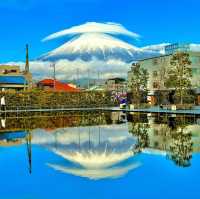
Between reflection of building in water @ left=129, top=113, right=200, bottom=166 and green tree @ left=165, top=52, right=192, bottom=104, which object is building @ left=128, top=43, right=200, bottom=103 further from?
reflection of building in water @ left=129, top=113, right=200, bottom=166

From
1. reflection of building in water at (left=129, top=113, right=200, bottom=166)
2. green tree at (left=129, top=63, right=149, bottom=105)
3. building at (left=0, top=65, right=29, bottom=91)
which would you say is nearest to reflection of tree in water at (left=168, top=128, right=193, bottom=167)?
reflection of building in water at (left=129, top=113, right=200, bottom=166)

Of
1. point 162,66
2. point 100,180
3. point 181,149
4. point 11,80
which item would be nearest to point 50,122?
point 181,149

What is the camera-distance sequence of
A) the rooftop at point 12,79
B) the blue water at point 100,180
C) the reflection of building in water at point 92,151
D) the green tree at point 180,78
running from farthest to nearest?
the rooftop at point 12,79 → the green tree at point 180,78 → the reflection of building in water at point 92,151 → the blue water at point 100,180

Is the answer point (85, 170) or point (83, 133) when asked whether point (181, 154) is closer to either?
point (85, 170)

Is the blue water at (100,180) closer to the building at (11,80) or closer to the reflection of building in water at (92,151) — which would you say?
the reflection of building in water at (92,151)

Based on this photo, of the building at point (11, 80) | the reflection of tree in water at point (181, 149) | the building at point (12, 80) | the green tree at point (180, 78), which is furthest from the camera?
the building at point (11, 80)

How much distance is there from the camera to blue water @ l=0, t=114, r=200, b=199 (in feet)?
29.6

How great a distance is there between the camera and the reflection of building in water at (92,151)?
11.6m

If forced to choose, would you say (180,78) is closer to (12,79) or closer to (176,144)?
A: (176,144)

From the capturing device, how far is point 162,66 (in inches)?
2495

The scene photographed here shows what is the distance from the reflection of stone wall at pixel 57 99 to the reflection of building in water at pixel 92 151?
28095mm

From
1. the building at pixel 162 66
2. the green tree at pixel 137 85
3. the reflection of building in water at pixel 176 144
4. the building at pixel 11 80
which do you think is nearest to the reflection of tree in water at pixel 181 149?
the reflection of building in water at pixel 176 144

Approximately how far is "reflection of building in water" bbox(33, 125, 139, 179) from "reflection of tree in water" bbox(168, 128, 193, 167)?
4.33ft

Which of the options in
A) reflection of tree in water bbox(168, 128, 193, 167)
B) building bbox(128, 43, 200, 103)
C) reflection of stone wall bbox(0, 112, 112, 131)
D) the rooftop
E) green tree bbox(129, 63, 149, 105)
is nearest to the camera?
reflection of tree in water bbox(168, 128, 193, 167)
